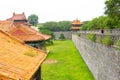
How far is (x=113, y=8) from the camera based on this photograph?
31.7 metres

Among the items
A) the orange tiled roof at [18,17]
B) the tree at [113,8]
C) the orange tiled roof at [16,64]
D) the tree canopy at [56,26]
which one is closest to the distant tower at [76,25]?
the tree canopy at [56,26]

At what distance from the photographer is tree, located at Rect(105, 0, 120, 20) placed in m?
31.5

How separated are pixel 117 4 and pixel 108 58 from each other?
59.6 feet

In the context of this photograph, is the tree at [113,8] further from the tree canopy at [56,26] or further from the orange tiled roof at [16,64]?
the tree canopy at [56,26]

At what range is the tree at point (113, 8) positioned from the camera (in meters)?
31.5

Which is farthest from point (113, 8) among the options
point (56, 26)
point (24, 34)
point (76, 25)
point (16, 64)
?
point (56, 26)

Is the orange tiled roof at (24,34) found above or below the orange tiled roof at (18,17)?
below

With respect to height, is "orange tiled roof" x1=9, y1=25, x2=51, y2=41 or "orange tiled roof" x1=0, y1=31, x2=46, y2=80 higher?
"orange tiled roof" x1=0, y1=31, x2=46, y2=80

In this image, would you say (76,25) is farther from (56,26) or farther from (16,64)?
(16,64)

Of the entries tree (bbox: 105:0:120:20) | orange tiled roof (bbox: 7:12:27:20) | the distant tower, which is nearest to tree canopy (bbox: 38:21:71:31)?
the distant tower

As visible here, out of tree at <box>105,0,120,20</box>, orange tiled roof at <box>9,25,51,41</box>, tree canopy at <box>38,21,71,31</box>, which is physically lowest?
tree canopy at <box>38,21,71,31</box>

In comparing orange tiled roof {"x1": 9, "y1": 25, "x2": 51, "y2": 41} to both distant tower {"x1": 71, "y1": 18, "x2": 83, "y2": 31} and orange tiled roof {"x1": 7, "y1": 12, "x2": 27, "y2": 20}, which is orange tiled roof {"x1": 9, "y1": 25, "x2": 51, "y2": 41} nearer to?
orange tiled roof {"x1": 7, "y1": 12, "x2": 27, "y2": 20}

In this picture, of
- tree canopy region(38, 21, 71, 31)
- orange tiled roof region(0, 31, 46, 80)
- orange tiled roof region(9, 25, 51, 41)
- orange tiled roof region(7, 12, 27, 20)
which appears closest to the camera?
orange tiled roof region(0, 31, 46, 80)

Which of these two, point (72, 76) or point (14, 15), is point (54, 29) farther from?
point (72, 76)
